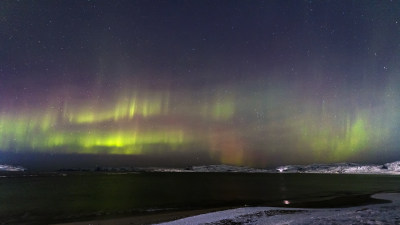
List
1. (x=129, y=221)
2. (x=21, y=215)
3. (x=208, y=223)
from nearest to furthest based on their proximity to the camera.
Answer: (x=208, y=223) < (x=129, y=221) < (x=21, y=215)

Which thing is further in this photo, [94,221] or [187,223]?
[94,221]

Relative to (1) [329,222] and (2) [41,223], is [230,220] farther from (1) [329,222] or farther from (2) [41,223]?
(2) [41,223]

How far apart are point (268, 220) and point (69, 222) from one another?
1044 inches

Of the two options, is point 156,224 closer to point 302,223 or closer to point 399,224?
point 302,223

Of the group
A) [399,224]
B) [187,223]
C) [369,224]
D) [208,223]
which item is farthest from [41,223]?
[399,224]

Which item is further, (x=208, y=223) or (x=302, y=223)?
(x=208, y=223)

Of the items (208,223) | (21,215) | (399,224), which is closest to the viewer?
(399,224)

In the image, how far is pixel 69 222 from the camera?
39.1m

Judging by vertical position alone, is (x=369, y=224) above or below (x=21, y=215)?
above

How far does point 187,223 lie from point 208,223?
257 centimetres

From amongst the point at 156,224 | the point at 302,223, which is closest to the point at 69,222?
the point at 156,224

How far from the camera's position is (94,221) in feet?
126

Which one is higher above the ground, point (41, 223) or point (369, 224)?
point (369, 224)

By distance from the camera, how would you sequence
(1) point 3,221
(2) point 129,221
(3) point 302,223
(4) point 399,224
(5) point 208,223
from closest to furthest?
(4) point 399,224
(3) point 302,223
(5) point 208,223
(2) point 129,221
(1) point 3,221
